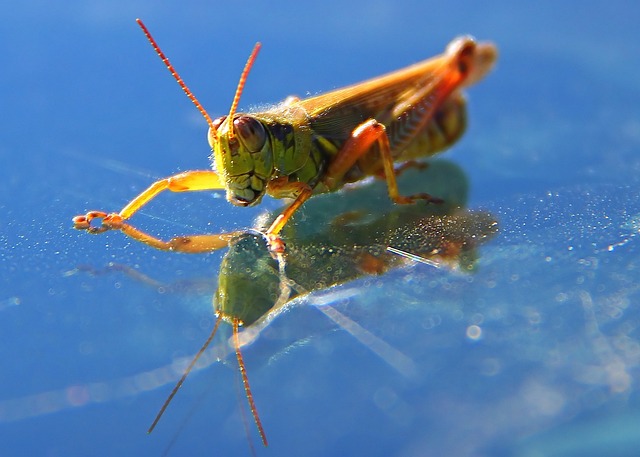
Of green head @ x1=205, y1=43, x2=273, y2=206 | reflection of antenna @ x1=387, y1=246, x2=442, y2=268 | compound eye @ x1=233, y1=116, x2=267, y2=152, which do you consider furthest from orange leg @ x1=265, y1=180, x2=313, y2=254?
reflection of antenna @ x1=387, y1=246, x2=442, y2=268

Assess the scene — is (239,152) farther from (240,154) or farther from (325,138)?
(325,138)

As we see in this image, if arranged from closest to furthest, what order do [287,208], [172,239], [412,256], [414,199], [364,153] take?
1. [412,256]
2. [172,239]
3. [287,208]
4. [414,199]
5. [364,153]

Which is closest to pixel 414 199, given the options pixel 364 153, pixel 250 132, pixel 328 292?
pixel 364 153

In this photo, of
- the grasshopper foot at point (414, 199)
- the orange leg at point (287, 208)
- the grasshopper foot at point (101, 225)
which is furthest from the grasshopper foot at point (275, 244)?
the grasshopper foot at point (414, 199)

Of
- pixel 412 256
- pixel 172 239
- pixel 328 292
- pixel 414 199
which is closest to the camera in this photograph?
pixel 328 292

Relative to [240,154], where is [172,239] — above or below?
below

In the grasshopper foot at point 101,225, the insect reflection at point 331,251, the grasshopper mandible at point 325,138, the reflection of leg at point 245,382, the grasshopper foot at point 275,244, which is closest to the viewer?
the reflection of leg at point 245,382

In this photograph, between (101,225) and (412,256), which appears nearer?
(412,256)

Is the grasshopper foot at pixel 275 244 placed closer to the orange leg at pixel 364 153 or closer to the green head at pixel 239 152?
the green head at pixel 239 152
